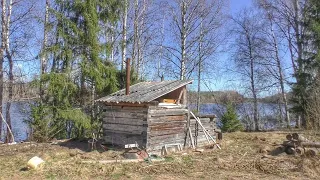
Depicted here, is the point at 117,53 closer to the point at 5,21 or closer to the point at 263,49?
the point at 5,21

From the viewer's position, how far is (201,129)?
16141 mm

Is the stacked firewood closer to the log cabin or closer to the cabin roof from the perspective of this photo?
the log cabin

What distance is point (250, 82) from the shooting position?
32125mm

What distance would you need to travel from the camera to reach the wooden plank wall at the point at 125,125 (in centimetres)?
1361

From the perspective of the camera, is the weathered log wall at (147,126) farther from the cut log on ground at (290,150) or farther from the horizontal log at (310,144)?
the horizontal log at (310,144)

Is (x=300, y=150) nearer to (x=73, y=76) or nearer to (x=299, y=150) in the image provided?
(x=299, y=150)

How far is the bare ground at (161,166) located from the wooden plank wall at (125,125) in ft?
3.14

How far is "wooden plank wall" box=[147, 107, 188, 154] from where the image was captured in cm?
1355

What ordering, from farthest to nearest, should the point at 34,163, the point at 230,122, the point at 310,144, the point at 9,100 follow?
1. the point at 230,122
2. the point at 9,100
3. the point at 310,144
4. the point at 34,163

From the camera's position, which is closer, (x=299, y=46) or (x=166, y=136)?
(x=166, y=136)

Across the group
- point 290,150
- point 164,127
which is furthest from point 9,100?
point 290,150

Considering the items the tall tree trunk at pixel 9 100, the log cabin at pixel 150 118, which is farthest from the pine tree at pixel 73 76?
the log cabin at pixel 150 118

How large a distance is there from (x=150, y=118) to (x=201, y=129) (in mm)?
3601

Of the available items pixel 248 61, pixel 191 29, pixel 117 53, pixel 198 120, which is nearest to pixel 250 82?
pixel 248 61
